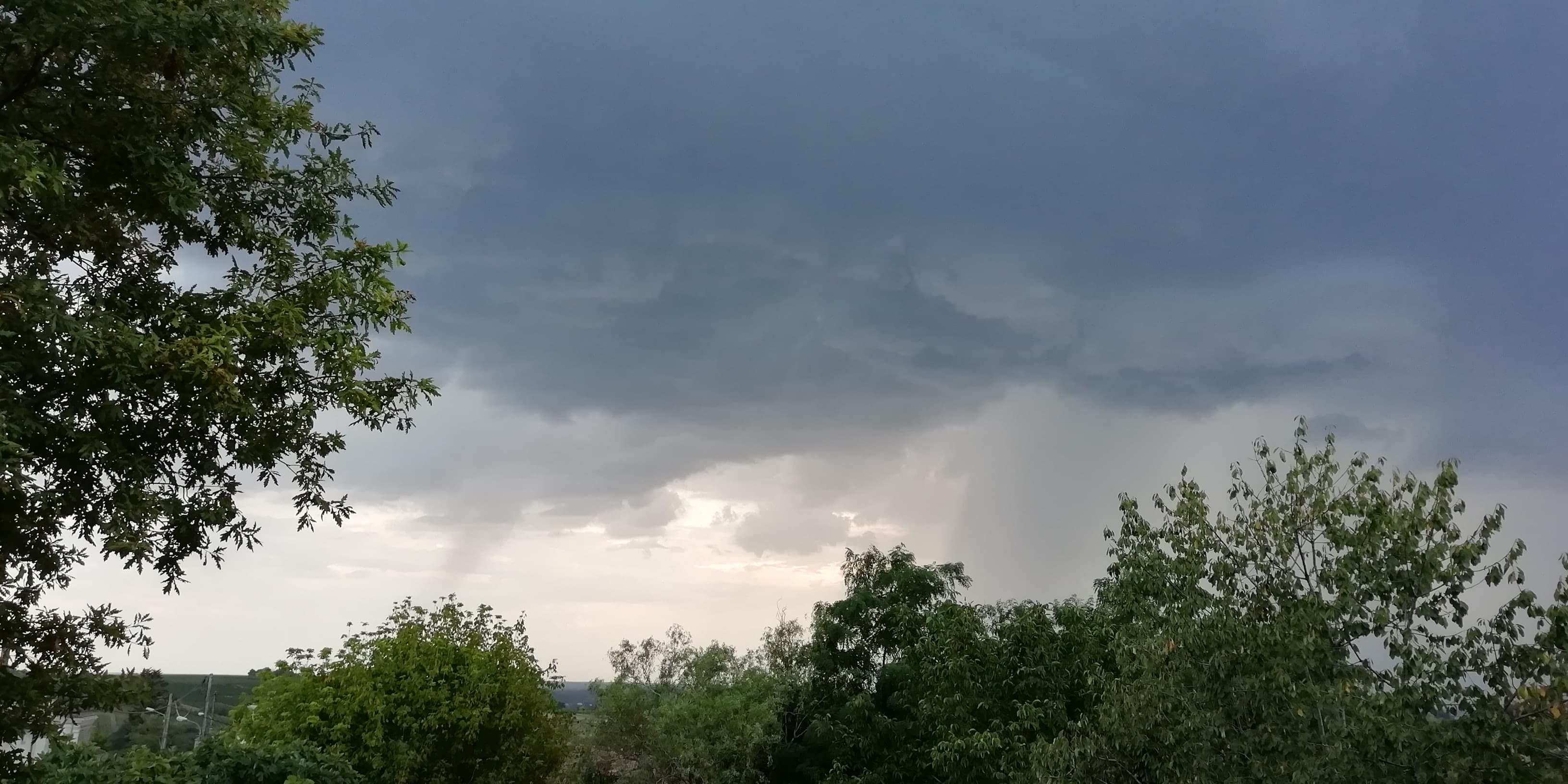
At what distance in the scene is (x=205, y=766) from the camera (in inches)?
560

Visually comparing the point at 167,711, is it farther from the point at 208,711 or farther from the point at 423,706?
the point at 423,706

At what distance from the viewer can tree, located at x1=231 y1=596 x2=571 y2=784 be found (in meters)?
21.9

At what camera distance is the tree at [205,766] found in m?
10.4

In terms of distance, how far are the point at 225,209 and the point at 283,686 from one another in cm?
1722

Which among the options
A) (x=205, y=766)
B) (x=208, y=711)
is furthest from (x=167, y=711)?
(x=205, y=766)

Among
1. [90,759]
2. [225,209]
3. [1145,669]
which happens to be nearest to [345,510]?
[225,209]

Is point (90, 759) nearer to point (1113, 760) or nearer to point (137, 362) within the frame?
point (137, 362)

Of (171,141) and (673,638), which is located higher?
(171,141)

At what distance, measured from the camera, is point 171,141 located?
8906 mm

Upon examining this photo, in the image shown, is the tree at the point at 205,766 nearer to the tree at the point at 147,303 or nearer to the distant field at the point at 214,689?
the tree at the point at 147,303

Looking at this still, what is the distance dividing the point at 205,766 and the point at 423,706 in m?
8.65

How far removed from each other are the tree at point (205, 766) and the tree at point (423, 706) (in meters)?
4.55

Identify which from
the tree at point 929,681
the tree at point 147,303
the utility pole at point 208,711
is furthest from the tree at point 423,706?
the tree at point 147,303

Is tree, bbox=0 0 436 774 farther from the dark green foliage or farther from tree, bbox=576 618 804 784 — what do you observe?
tree, bbox=576 618 804 784
